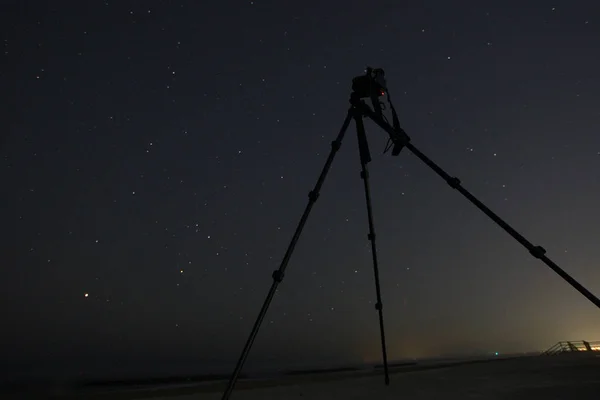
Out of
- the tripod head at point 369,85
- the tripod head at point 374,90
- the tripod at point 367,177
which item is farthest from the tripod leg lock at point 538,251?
the tripod head at point 369,85

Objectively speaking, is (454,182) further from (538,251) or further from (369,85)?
(369,85)

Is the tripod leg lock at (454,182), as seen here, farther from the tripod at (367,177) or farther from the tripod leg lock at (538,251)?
the tripod leg lock at (538,251)

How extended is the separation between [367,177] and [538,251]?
199 cm

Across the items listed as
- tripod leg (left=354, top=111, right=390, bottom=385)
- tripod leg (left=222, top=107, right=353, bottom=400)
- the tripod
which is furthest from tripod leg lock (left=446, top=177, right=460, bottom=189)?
tripod leg (left=354, top=111, right=390, bottom=385)

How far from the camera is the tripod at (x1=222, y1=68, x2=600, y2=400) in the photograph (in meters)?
2.42

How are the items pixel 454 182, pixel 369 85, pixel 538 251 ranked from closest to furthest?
pixel 538 251
pixel 454 182
pixel 369 85

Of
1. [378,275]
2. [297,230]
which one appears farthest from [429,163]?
[378,275]

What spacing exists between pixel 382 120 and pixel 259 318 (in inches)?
89.7

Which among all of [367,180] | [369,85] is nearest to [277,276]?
[367,180]

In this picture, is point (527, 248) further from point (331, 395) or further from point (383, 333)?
point (331, 395)

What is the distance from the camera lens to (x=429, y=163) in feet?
10.2

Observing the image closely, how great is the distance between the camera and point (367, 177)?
4152mm

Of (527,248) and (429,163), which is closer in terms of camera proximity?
(527,248)

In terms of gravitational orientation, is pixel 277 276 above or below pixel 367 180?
below
